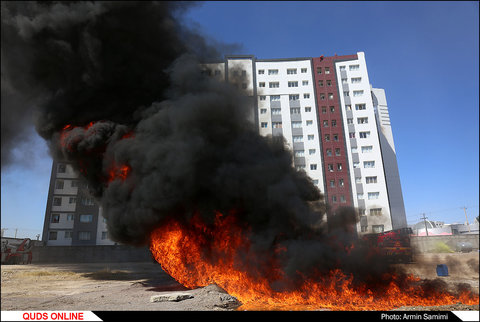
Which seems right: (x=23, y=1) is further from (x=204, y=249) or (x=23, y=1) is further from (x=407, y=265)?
(x=407, y=265)

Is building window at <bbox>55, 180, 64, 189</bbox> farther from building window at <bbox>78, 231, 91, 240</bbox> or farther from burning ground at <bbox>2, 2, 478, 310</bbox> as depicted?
burning ground at <bbox>2, 2, 478, 310</bbox>

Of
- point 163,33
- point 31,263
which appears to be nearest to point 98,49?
point 163,33

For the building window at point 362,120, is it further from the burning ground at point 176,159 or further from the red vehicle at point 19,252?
the red vehicle at point 19,252

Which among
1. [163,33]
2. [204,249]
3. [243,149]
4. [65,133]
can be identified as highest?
[163,33]

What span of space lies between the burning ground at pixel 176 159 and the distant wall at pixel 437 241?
2017mm

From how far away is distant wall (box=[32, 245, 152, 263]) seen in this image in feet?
140

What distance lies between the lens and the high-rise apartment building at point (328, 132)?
156ft

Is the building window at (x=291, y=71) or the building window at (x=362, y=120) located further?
the building window at (x=291, y=71)

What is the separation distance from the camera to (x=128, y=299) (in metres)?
14.7

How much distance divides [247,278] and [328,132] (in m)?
41.4

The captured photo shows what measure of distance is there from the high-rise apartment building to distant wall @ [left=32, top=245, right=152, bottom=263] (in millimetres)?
6251

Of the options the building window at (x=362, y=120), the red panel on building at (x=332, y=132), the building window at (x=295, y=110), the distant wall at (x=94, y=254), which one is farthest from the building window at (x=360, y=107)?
the distant wall at (x=94, y=254)

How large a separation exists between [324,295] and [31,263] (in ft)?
145

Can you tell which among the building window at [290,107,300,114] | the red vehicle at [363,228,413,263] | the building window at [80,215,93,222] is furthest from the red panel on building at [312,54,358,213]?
the building window at [80,215,93,222]
